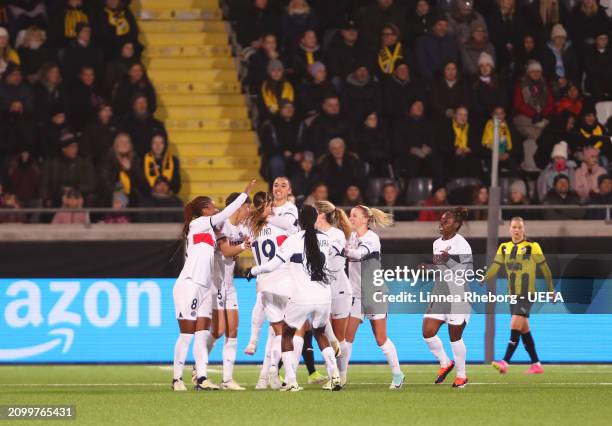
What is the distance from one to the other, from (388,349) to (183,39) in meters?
10.3

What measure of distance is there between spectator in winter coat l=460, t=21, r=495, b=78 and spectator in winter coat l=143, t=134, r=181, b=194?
4900 mm

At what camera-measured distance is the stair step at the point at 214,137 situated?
23.0 m

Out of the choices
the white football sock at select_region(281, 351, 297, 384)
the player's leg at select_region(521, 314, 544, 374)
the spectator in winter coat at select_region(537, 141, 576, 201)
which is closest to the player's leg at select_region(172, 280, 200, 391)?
the white football sock at select_region(281, 351, 297, 384)

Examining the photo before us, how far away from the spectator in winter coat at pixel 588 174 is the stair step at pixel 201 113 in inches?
217

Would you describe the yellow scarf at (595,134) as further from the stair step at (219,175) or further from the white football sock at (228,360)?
the white football sock at (228,360)

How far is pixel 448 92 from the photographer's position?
22062mm

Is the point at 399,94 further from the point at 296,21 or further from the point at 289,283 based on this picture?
the point at 289,283

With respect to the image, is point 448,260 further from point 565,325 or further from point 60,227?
point 60,227

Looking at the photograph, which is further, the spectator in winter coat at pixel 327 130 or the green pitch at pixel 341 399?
the spectator in winter coat at pixel 327 130

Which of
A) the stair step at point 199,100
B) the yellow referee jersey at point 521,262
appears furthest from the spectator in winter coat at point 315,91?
the yellow referee jersey at point 521,262

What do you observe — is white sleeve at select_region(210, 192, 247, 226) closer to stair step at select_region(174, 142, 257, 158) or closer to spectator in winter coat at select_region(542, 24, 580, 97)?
stair step at select_region(174, 142, 257, 158)

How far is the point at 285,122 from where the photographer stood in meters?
21.7

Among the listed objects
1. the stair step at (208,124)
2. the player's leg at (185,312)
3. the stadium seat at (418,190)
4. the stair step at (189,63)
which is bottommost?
the player's leg at (185,312)

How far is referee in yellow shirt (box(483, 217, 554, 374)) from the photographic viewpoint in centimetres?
1752
